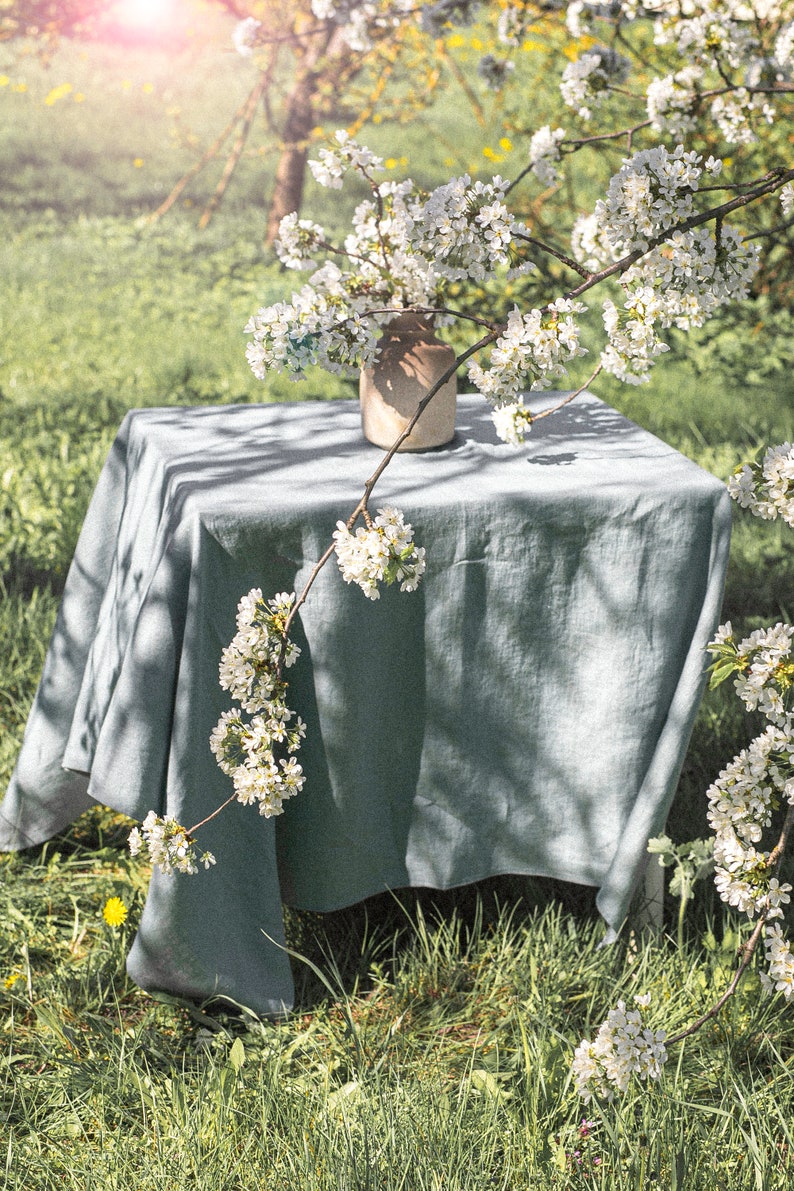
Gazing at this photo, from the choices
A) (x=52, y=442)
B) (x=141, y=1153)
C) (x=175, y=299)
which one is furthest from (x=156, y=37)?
(x=141, y=1153)

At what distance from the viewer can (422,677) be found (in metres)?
2.00

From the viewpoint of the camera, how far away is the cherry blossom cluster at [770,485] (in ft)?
4.80

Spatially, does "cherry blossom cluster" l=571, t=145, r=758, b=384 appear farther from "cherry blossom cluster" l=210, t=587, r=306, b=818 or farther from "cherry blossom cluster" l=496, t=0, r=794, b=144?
"cherry blossom cluster" l=496, t=0, r=794, b=144

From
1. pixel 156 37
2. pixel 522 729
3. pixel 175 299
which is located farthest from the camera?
pixel 156 37

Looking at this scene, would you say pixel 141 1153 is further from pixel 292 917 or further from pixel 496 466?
pixel 496 466

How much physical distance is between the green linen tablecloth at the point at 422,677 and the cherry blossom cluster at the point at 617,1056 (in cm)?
56

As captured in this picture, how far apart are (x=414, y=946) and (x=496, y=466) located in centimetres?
90

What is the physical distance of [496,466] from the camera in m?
2.10

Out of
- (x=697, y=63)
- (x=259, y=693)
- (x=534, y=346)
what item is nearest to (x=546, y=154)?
(x=697, y=63)

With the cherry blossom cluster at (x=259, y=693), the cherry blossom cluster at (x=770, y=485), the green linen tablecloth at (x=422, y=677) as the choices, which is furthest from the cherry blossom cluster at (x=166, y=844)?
the cherry blossom cluster at (x=770, y=485)

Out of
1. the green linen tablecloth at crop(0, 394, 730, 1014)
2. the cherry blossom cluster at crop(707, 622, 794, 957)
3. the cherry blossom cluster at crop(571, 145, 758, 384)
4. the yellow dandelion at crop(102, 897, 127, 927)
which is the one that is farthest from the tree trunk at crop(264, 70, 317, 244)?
the cherry blossom cluster at crop(707, 622, 794, 957)

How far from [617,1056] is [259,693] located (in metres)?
0.64

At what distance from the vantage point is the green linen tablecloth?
1892 millimetres

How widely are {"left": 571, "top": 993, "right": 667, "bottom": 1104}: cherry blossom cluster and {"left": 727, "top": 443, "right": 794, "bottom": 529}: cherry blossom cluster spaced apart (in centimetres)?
65
